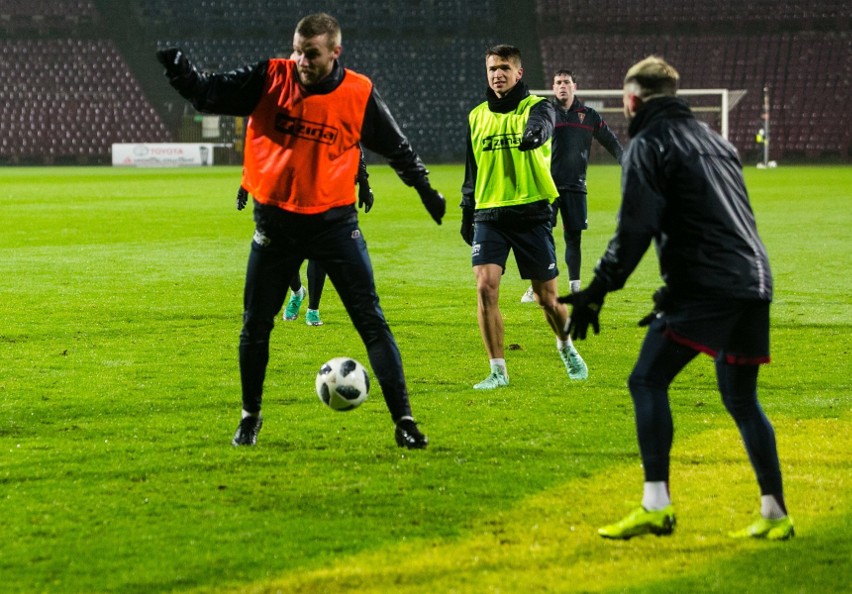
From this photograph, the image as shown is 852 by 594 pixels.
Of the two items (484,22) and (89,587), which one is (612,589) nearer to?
(89,587)

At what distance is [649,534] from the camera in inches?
175

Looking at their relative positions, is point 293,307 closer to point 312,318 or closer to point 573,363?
→ point 312,318

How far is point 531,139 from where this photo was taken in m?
7.05

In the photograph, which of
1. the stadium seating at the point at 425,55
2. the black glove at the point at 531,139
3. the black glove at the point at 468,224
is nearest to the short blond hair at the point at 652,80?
the black glove at the point at 531,139

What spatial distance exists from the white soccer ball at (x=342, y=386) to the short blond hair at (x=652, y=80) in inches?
93.2

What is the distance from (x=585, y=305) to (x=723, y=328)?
1.61ft

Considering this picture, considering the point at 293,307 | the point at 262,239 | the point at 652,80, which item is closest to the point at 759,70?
the point at 293,307

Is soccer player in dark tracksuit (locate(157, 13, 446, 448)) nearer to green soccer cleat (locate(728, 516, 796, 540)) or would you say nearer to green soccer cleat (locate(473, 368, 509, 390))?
green soccer cleat (locate(473, 368, 509, 390))

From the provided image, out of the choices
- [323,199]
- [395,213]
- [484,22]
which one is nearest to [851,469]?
[323,199]

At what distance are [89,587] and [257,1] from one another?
48.6m

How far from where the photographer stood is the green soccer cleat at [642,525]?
14.4 feet

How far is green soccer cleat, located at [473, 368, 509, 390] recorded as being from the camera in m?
7.46

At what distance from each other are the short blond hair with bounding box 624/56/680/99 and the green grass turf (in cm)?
160

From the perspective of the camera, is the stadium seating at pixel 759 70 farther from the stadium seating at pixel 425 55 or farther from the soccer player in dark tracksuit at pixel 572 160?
the soccer player in dark tracksuit at pixel 572 160
